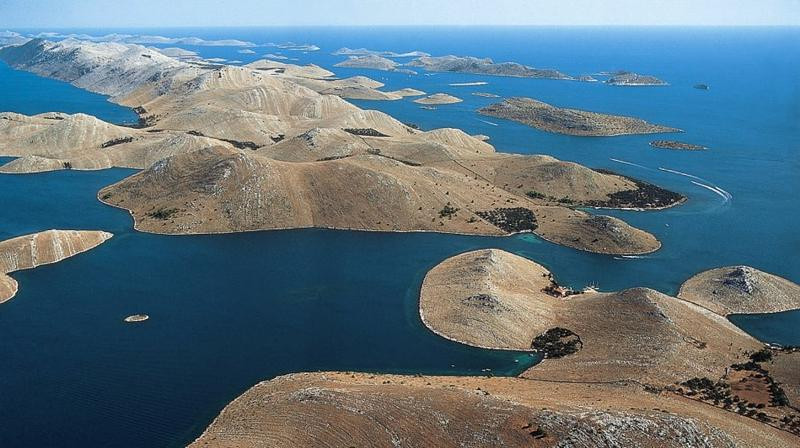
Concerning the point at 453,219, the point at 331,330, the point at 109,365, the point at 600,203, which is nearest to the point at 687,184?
the point at 600,203

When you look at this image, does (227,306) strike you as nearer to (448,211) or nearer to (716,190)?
(448,211)

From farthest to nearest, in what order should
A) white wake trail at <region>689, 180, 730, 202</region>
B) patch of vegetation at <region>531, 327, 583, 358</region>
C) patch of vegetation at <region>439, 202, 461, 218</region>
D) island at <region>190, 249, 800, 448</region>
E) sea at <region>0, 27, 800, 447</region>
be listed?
white wake trail at <region>689, 180, 730, 202</region> → patch of vegetation at <region>439, 202, 461, 218</region> → patch of vegetation at <region>531, 327, 583, 358</region> → sea at <region>0, 27, 800, 447</region> → island at <region>190, 249, 800, 448</region>

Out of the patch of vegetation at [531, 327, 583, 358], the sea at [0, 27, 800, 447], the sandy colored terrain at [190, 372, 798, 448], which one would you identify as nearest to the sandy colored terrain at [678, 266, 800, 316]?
the sea at [0, 27, 800, 447]

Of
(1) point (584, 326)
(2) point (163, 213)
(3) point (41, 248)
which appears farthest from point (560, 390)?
(2) point (163, 213)

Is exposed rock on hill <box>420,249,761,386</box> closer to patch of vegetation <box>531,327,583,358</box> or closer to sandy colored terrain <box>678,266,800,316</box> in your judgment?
patch of vegetation <box>531,327,583,358</box>

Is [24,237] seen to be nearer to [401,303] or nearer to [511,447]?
[401,303]

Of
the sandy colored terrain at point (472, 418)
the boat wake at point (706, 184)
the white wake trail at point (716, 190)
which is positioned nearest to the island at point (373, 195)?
the white wake trail at point (716, 190)
